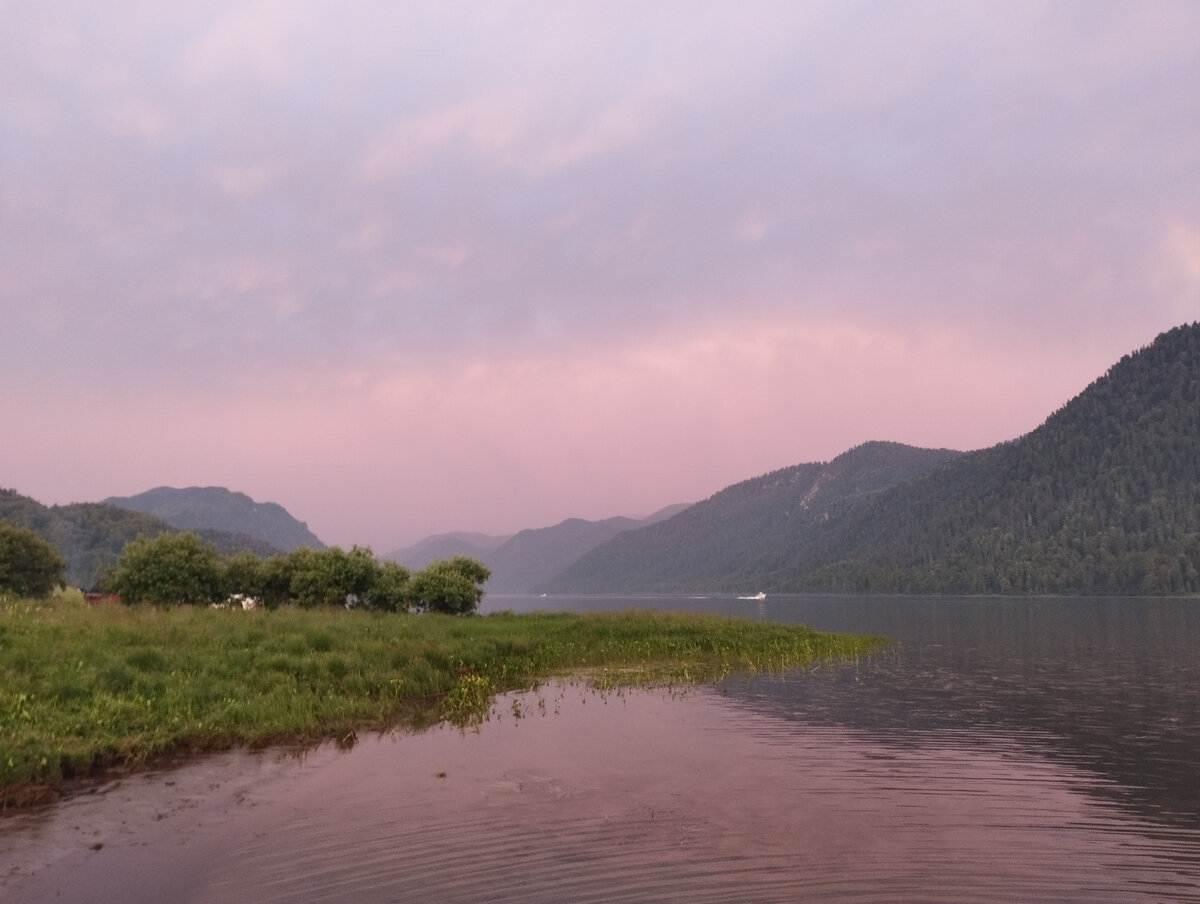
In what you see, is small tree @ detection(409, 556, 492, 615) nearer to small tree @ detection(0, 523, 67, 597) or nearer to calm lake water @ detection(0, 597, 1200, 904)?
small tree @ detection(0, 523, 67, 597)

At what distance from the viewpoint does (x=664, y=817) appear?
695 inches

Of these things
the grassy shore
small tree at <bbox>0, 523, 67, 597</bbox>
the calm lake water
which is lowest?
the calm lake water

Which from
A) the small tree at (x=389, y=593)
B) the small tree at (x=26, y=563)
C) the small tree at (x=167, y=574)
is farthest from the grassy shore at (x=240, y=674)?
the small tree at (x=26, y=563)

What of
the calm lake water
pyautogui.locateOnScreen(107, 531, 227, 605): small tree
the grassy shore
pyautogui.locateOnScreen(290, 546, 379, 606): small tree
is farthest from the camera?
pyautogui.locateOnScreen(290, 546, 379, 606): small tree

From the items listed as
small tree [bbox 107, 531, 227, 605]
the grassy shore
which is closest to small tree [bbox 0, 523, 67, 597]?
small tree [bbox 107, 531, 227, 605]

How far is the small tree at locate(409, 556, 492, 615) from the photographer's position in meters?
76.6

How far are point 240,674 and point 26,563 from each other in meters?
66.6

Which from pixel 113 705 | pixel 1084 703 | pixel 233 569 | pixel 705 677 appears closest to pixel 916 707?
pixel 1084 703

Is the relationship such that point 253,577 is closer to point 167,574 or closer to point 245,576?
point 245,576

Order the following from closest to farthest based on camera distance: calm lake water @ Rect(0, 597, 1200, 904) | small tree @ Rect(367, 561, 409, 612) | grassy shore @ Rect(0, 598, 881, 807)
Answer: calm lake water @ Rect(0, 597, 1200, 904) < grassy shore @ Rect(0, 598, 881, 807) < small tree @ Rect(367, 561, 409, 612)

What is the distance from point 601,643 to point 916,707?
2810 cm

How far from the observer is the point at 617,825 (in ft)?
55.9

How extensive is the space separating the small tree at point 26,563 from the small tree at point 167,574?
1681 centimetres

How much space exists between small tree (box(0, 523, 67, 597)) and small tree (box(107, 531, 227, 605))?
16.8 m
